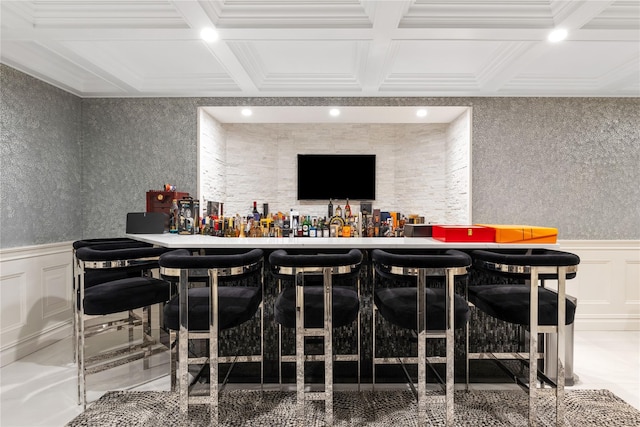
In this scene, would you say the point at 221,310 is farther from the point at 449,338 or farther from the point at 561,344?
the point at 561,344

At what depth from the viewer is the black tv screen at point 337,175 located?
15.7ft

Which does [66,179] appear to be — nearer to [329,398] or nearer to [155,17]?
[155,17]

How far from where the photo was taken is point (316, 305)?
1.89 metres

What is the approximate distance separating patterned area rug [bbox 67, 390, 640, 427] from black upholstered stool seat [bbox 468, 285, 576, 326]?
50cm

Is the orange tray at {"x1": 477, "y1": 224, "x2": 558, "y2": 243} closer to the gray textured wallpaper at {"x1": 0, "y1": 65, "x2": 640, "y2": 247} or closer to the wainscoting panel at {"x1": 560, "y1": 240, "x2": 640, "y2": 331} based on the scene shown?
the gray textured wallpaper at {"x1": 0, "y1": 65, "x2": 640, "y2": 247}

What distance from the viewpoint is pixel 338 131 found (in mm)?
4824

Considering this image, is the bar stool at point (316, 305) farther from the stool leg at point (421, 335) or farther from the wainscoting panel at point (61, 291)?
the wainscoting panel at point (61, 291)

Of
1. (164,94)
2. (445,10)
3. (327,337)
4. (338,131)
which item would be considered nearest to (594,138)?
(445,10)

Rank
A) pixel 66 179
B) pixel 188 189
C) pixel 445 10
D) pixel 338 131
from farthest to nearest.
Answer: pixel 338 131 → pixel 188 189 → pixel 66 179 → pixel 445 10

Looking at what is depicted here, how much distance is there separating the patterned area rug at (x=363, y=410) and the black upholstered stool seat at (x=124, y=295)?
0.63 metres

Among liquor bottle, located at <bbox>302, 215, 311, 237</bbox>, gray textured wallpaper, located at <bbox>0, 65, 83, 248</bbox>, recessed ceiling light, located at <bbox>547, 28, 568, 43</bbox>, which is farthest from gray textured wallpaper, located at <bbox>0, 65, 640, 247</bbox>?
liquor bottle, located at <bbox>302, 215, 311, 237</bbox>

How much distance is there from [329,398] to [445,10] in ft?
8.78

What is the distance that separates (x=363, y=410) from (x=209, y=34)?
9.40ft

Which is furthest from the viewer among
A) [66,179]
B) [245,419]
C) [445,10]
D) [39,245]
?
[66,179]
